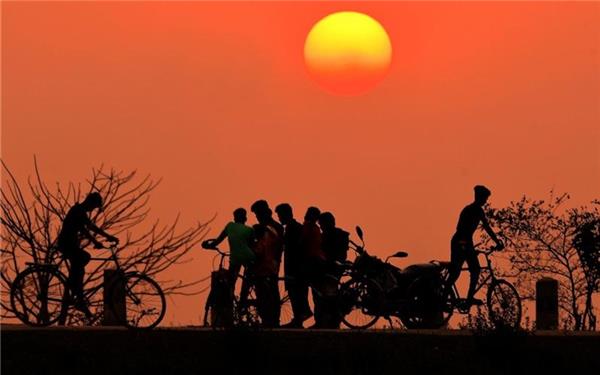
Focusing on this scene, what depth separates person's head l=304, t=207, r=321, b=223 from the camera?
2864 centimetres

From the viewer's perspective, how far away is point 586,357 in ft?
79.7

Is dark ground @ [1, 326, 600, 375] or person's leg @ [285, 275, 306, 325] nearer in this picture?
dark ground @ [1, 326, 600, 375]

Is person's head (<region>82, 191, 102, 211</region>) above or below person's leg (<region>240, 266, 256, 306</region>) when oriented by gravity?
above

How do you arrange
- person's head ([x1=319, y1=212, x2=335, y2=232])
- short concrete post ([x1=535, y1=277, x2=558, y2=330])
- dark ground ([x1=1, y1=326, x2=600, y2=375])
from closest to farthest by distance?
dark ground ([x1=1, y1=326, x2=600, y2=375]), person's head ([x1=319, y1=212, x2=335, y2=232]), short concrete post ([x1=535, y1=277, x2=558, y2=330])

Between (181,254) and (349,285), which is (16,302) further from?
(181,254)

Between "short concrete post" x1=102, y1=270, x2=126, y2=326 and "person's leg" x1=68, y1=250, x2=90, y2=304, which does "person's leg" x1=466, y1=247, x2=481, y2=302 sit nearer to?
"short concrete post" x1=102, y1=270, x2=126, y2=326

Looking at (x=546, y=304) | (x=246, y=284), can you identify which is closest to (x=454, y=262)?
(x=246, y=284)

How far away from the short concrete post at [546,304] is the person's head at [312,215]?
16.9 feet

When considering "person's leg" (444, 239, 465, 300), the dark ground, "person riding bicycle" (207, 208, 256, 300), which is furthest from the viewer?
"person's leg" (444, 239, 465, 300)

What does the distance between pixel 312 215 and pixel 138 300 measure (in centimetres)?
332

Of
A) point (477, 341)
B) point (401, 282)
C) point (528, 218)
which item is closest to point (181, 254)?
point (528, 218)

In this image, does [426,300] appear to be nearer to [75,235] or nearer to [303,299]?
[303,299]

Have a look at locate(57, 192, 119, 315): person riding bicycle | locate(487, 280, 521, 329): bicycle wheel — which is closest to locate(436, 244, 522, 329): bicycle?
locate(487, 280, 521, 329): bicycle wheel

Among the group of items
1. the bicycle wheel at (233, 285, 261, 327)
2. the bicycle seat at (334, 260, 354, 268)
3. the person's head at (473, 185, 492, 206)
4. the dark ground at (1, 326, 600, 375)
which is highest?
the person's head at (473, 185, 492, 206)
